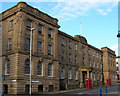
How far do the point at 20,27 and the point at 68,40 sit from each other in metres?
18.2

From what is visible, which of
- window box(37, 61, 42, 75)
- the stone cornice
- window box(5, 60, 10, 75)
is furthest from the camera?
window box(37, 61, 42, 75)

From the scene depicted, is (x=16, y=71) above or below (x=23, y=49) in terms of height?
below

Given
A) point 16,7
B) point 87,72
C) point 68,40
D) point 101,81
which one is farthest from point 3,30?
point 101,81

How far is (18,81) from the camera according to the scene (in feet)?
87.5

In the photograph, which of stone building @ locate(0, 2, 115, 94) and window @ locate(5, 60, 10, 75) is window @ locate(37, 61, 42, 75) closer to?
stone building @ locate(0, 2, 115, 94)

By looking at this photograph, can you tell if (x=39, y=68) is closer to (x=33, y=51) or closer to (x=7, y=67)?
(x=33, y=51)

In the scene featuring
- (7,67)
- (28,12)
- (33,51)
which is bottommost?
(7,67)

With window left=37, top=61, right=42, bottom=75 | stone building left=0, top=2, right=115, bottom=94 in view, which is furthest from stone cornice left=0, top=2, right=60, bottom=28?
window left=37, top=61, right=42, bottom=75

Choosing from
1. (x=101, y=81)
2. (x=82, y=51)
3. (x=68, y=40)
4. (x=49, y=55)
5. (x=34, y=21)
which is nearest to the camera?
(x=34, y=21)

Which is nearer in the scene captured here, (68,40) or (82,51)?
(68,40)

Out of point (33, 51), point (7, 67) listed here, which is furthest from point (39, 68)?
point (7, 67)

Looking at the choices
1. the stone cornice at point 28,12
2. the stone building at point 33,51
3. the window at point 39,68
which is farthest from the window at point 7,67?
the stone cornice at point 28,12

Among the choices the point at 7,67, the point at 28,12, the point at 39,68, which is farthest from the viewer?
the point at 39,68

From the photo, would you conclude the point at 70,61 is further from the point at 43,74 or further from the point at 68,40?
the point at 43,74
